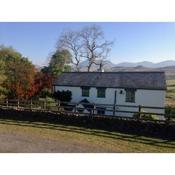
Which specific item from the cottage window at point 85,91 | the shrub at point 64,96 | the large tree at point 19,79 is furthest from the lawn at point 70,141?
the shrub at point 64,96

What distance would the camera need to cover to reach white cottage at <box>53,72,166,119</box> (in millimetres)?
32406

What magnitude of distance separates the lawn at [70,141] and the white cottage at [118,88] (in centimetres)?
1303

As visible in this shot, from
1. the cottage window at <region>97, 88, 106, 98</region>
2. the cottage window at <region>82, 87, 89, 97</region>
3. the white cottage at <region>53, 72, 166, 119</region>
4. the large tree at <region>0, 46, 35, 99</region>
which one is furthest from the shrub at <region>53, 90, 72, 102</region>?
the cottage window at <region>97, 88, 106, 98</region>

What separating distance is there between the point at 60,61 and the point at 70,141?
39298mm

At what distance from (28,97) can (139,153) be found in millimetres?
24785

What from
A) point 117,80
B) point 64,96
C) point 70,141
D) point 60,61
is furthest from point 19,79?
point 70,141

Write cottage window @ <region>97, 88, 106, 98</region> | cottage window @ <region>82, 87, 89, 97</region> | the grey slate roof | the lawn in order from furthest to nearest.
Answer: cottage window @ <region>82, 87, 89, 97</region>
cottage window @ <region>97, 88, 106, 98</region>
the grey slate roof
the lawn

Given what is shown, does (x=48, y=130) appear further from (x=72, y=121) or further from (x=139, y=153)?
(x=139, y=153)

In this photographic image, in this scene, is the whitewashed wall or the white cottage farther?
the white cottage

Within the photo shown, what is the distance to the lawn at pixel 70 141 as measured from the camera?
13930mm

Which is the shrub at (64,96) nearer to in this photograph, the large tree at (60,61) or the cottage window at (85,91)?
the cottage window at (85,91)

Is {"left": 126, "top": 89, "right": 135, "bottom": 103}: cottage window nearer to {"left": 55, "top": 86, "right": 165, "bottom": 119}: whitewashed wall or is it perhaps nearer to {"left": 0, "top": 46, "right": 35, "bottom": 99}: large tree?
{"left": 55, "top": 86, "right": 165, "bottom": 119}: whitewashed wall

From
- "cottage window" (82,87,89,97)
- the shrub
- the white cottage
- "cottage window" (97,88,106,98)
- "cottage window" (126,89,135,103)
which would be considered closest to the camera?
the white cottage
